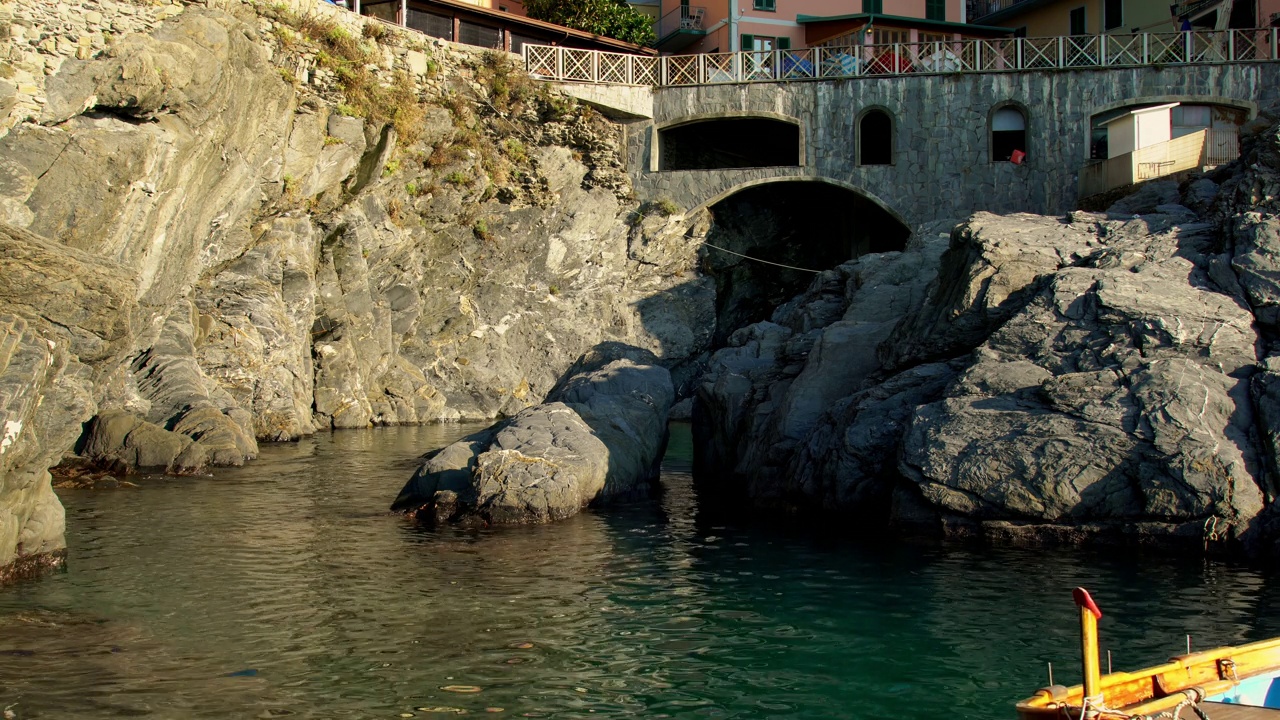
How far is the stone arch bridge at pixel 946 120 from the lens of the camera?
1345 inches

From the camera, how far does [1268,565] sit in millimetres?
12281

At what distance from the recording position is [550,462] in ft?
52.6

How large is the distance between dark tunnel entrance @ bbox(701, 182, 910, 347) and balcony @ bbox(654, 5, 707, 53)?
6.43 meters

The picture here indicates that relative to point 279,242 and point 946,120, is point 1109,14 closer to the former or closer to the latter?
point 946,120

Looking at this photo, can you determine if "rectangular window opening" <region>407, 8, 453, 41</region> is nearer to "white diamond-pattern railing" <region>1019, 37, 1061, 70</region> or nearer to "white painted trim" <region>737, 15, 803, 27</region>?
"white painted trim" <region>737, 15, 803, 27</region>

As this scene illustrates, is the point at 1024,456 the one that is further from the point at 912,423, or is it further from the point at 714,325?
the point at 714,325

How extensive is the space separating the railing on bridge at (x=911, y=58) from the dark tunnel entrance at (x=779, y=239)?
466 centimetres

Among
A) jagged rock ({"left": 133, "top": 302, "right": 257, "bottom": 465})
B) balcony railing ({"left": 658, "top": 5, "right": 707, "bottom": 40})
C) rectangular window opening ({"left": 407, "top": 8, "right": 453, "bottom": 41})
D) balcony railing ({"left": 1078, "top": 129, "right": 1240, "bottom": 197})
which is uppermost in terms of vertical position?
balcony railing ({"left": 658, "top": 5, "right": 707, "bottom": 40})

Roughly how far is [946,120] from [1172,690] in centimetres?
3140

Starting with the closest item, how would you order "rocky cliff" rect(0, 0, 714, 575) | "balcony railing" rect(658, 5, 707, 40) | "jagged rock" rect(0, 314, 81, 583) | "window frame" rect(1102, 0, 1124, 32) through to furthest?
1. "jagged rock" rect(0, 314, 81, 583)
2. "rocky cliff" rect(0, 0, 714, 575)
3. "window frame" rect(1102, 0, 1124, 32)
4. "balcony railing" rect(658, 5, 707, 40)

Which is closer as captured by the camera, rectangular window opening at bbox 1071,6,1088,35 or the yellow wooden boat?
the yellow wooden boat

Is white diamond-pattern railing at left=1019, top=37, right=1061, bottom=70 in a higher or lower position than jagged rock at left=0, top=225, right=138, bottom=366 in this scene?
higher

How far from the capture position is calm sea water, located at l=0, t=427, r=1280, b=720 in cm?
861

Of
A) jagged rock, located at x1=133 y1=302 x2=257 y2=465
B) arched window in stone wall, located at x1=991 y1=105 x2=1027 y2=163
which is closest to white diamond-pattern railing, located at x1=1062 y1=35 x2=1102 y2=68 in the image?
arched window in stone wall, located at x1=991 y1=105 x2=1027 y2=163
